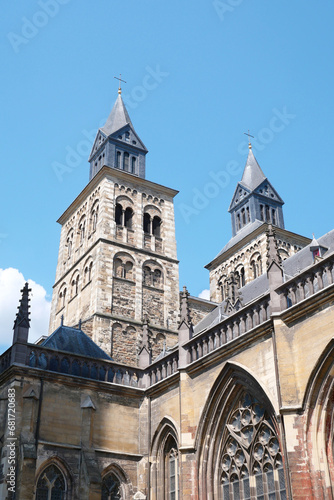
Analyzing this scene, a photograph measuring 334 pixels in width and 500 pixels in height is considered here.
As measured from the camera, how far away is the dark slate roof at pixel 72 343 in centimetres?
1914

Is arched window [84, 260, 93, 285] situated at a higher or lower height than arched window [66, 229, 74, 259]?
lower

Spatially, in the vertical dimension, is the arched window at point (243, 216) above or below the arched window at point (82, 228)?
above

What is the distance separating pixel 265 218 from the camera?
137ft

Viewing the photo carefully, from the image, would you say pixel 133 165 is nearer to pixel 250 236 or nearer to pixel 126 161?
pixel 126 161

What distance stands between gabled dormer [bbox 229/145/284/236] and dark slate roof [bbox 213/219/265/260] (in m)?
0.70

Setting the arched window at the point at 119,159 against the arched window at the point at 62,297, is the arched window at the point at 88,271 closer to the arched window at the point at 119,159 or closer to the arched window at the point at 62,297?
the arched window at the point at 62,297

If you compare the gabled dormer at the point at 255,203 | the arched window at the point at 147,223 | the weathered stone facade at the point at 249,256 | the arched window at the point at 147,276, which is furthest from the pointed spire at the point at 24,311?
the gabled dormer at the point at 255,203

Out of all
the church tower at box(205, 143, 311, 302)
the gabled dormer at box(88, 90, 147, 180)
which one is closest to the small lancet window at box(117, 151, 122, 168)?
the gabled dormer at box(88, 90, 147, 180)

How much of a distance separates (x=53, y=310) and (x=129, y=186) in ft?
28.3

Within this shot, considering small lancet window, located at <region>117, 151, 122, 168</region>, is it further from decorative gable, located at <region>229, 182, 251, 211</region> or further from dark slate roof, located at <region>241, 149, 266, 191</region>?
dark slate roof, located at <region>241, 149, 266, 191</region>

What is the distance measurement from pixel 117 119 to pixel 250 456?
27.8 meters

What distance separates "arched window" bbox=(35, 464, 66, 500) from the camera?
15.1 meters

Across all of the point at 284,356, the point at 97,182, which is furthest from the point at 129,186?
the point at 284,356

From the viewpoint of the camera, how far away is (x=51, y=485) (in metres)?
15.3
